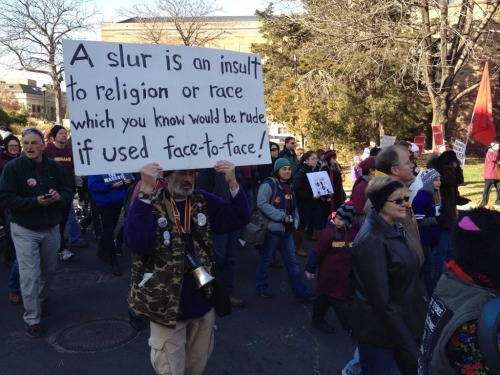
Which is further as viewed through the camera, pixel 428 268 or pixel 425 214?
pixel 428 268

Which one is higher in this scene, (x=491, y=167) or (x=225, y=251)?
(x=491, y=167)

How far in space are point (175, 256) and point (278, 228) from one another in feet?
9.00

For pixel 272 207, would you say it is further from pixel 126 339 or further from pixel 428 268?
pixel 126 339

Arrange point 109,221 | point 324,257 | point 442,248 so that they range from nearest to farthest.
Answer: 1. point 324,257
2. point 442,248
3. point 109,221

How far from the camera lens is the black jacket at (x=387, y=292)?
250cm

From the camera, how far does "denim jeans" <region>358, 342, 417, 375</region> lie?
263 centimetres

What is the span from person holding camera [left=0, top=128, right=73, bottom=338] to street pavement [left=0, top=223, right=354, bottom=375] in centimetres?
33

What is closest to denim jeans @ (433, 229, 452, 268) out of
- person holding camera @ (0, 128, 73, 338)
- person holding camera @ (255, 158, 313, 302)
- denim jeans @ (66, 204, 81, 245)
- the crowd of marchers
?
the crowd of marchers

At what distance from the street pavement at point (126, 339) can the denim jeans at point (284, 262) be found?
0.48ft

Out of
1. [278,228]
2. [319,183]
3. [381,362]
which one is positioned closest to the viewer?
[381,362]

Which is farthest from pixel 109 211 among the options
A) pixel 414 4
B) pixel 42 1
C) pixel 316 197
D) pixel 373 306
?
pixel 42 1

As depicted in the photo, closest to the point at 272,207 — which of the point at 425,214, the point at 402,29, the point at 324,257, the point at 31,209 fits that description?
the point at 324,257

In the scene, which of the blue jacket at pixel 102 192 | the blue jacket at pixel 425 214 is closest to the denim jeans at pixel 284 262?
the blue jacket at pixel 425 214

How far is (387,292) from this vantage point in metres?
2.50
